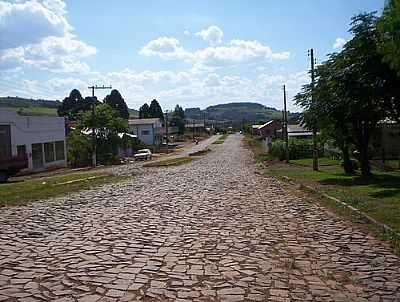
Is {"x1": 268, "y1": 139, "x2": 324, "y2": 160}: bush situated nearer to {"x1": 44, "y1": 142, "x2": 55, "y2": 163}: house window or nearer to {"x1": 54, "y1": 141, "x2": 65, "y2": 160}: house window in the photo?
{"x1": 44, "y1": 142, "x2": 55, "y2": 163}: house window

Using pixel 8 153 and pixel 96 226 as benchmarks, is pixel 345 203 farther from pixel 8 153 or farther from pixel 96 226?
pixel 8 153

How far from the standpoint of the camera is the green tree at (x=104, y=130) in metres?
66.1

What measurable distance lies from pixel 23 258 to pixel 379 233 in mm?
6758

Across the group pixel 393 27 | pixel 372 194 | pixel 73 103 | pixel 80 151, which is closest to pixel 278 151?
pixel 80 151

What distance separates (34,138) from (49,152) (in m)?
4.55

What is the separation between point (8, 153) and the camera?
46.4 meters

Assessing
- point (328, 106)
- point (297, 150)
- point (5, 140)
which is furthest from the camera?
point (297, 150)

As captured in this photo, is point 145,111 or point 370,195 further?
point 145,111

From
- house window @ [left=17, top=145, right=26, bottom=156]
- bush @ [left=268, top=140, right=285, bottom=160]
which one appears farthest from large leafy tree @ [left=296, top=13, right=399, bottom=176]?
house window @ [left=17, top=145, right=26, bottom=156]

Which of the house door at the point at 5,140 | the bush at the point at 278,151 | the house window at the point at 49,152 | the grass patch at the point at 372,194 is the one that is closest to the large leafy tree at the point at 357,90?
the grass patch at the point at 372,194

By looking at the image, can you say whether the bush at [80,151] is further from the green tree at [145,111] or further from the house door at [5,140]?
the green tree at [145,111]

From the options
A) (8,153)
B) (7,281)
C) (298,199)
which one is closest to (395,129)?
(298,199)

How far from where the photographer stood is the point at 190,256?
8828 millimetres

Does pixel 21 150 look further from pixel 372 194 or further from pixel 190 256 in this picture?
pixel 190 256
